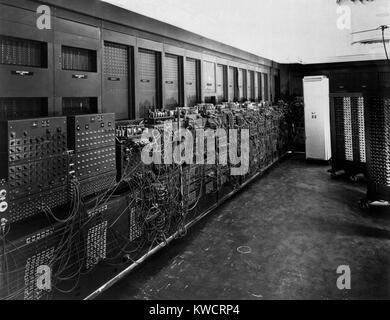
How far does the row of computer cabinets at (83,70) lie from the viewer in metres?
2.24

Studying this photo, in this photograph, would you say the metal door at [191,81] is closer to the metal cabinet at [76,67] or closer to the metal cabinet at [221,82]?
the metal cabinet at [221,82]

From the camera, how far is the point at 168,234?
3611mm

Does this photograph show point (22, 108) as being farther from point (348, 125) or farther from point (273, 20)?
point (348, 125)

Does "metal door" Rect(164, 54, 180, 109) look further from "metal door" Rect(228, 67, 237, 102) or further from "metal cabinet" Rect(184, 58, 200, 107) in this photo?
"metal door" Rect(228, 67, 237, 102)

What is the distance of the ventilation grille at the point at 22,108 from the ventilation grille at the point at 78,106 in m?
0.25

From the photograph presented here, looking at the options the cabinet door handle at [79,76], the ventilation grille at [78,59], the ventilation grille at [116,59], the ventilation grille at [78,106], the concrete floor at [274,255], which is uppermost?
the ventilation grille at [116,59]

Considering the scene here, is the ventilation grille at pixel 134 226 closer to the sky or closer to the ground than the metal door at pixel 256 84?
closer to the ground

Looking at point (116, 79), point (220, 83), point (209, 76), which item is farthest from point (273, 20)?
point (116, 79)

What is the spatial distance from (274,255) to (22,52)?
2.84 metres

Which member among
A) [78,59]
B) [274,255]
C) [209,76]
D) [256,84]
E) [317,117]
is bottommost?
[274,255]

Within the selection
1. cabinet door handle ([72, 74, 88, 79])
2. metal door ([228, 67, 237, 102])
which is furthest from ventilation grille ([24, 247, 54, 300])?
metal door ([228, 67, 237, 102])

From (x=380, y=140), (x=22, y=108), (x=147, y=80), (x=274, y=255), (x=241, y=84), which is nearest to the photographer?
(x=22, y=108)

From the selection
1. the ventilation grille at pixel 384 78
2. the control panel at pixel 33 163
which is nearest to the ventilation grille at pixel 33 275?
the control panel at pixel 33 163

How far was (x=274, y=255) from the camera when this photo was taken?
331 centimetres
